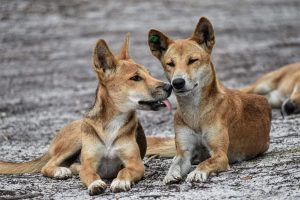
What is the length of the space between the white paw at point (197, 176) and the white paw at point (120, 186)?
0.58 m

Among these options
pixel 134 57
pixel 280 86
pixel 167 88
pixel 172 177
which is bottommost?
pixel 134 57

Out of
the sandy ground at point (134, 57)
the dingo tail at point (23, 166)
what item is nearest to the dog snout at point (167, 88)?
the sandy ground at point (134, 57)

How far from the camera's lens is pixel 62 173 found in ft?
27.0

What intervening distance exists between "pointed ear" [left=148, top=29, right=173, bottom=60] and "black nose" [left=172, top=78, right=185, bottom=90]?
82 centimetres

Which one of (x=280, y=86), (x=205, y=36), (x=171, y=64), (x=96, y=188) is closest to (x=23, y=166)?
(x=96, y=188)

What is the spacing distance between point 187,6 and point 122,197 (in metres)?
18.7

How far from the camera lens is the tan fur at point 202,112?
799 centimetres

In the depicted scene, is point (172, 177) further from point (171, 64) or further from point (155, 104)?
point (171, 64)

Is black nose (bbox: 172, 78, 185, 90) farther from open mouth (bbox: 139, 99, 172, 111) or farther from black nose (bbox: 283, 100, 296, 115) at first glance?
black nose (bbox: 283, 100, 296, 115)

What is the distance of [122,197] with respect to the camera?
7102mm

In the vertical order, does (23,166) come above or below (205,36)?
below

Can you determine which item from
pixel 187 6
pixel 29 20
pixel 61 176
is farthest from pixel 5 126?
pixel 187 6

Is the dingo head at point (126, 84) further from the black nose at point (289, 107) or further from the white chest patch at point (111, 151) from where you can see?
the black nose at point (289, 107)

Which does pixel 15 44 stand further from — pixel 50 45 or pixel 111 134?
pixel 111 134
